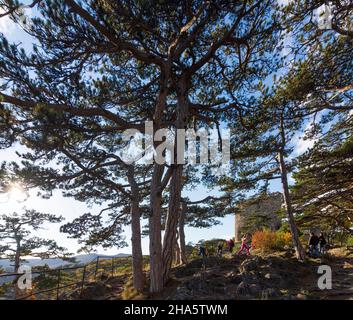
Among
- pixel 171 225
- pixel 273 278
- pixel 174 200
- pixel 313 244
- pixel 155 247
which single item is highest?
pixel 174 200

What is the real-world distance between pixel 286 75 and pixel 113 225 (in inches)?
378

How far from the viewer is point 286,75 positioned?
884cm

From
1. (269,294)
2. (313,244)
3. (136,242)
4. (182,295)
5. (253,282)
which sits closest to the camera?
(269,294)

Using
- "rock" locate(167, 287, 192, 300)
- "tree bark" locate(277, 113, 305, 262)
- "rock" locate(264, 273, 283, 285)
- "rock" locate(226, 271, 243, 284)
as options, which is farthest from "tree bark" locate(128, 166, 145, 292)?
"tree bark" locate(277, 113, 305, 262)

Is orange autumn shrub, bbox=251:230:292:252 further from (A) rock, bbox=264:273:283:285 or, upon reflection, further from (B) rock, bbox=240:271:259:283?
(B) rock, bbox=240:271:259:283

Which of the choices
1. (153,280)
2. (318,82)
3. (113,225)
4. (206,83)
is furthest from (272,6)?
(113,225)

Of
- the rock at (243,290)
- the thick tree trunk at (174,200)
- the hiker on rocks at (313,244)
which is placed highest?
the thick tree trunk at (174,200)

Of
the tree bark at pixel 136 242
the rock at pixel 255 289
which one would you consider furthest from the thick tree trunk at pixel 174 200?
the rock at pixel 255 289

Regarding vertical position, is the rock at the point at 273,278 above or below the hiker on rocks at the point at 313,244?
below

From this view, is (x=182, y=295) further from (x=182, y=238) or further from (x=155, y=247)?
(x=182, y=238)

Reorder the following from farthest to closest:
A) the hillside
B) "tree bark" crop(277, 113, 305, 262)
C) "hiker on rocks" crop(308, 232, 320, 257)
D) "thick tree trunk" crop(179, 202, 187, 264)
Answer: "thick tree trunk" crop(179, 202, 187, 264)
"hiker on rocks" crop(308, 232, 320, 257)
"tree bark" crop(277, 113, 305, 262)
the hillside

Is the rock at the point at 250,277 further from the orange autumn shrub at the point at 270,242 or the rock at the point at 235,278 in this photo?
the orange autumn shrub at the point at 270,242

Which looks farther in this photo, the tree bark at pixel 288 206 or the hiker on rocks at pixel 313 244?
the hiker on rocks at pixel 313 244


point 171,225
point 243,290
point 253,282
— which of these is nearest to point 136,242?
point 171,225
